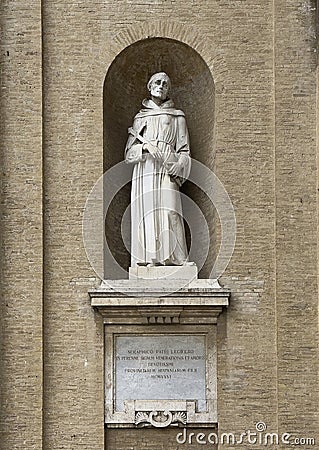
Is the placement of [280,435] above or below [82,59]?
below

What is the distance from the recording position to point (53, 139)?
1641cm

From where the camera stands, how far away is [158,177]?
53.9 ft

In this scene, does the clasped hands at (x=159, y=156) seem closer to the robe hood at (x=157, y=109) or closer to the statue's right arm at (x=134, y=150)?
the statue's right arm at (x=134, y=150)

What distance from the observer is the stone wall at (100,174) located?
1599cm

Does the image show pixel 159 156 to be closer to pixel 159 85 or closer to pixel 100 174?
pixel 100 174

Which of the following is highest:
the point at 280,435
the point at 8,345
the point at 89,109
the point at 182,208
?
the point at 89,109

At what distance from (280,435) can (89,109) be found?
164 inches

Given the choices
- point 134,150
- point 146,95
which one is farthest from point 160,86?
point 134,150

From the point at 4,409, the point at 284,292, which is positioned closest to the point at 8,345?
the point at 4,409

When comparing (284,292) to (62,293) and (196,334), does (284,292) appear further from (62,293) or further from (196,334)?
(62,293)

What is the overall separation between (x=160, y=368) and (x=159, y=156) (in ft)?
7.70

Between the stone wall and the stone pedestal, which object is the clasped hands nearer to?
the stone wall

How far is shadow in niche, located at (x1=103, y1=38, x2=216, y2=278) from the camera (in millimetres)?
16625

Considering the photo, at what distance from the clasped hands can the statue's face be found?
589 millimetres
